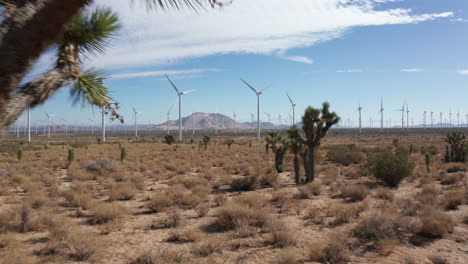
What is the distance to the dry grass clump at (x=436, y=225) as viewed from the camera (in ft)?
28.0

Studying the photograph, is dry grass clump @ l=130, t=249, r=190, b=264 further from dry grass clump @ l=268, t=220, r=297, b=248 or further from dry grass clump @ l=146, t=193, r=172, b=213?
dry grass clump @ l=146, t=193, r=172, b=213

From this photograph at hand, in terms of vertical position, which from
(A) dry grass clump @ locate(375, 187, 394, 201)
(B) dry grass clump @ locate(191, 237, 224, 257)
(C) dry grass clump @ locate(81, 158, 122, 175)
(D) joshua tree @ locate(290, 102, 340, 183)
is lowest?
(B) dry grass clump @ locate(191, 237, 224, 257)

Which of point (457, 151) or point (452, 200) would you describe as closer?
point (452, 200)

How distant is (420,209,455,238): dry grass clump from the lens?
8539 millimetres

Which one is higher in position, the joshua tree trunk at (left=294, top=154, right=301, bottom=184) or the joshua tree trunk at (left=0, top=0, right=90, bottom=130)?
the joshua tree trunk at (left=0, top=0, right=90, bottom=130)

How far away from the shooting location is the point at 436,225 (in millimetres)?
8555

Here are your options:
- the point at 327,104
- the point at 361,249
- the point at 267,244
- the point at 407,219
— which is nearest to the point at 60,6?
the point at 267,244

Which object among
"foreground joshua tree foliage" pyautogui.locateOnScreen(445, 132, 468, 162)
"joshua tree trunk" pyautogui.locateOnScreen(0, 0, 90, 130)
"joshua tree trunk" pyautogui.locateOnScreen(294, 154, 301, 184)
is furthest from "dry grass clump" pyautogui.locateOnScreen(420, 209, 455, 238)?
"foreground joshua tree foliage" pyautogui.locateOnScreen(445, 132, 468, 162)

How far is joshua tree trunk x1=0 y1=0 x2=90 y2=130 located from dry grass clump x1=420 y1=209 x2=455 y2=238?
9.52m

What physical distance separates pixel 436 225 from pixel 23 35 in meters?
10.0

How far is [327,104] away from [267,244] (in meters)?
10.6

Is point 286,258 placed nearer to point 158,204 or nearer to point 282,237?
point 282,237

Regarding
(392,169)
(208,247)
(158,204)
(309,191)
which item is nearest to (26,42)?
(208,247)

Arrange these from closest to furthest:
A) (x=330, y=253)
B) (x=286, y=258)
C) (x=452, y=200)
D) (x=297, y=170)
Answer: (x=286, y=258) < (x=330, y=253) < (x=452, y=200) < (x=297, y=170)
